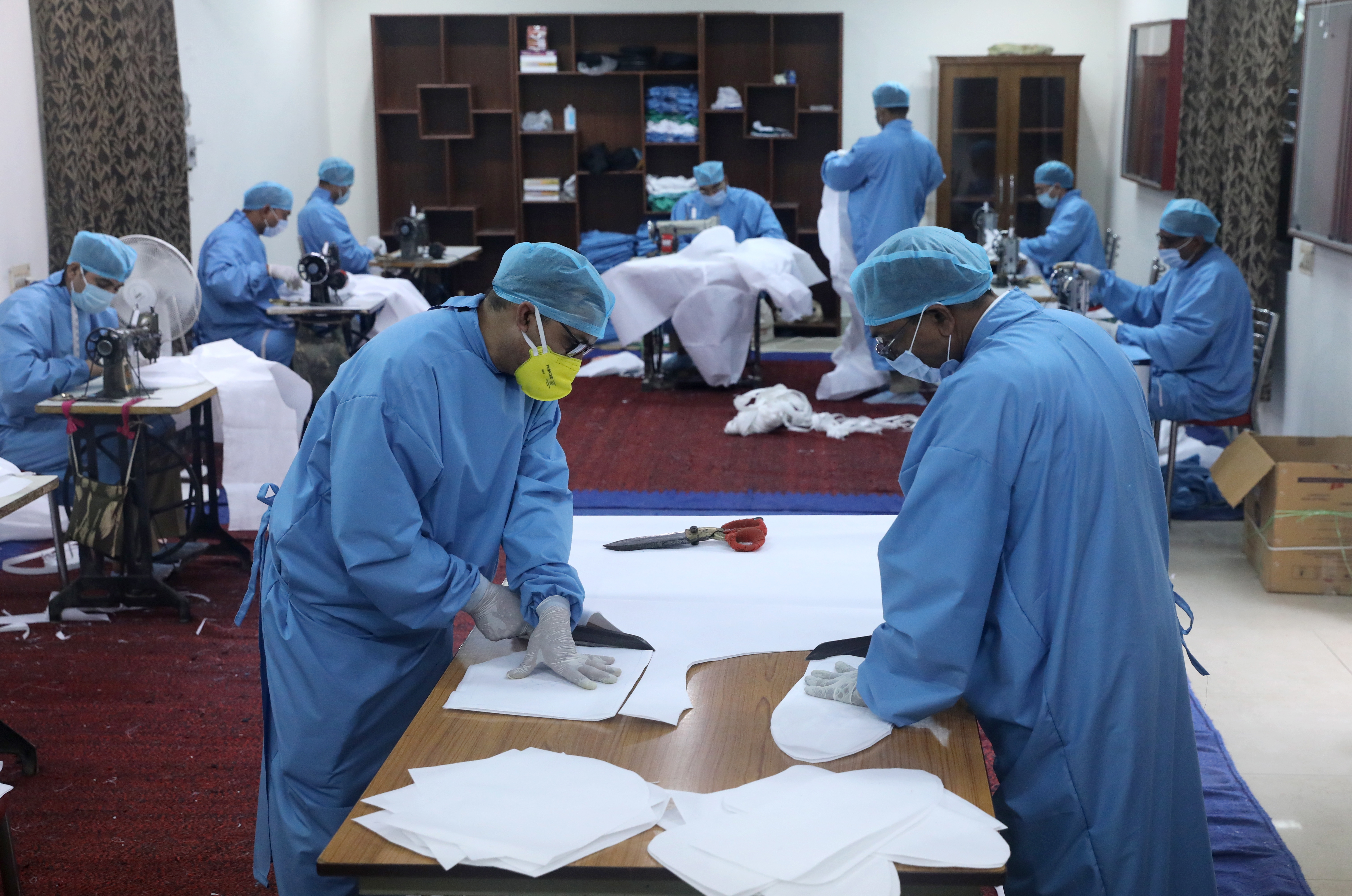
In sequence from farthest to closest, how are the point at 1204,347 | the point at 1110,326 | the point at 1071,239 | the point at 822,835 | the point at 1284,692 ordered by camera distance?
the point at 1071,239
the point at 1110,326
the point at 1204,347
the point at 1284,692
the point at 822,835

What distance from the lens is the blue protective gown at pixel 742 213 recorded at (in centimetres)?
748

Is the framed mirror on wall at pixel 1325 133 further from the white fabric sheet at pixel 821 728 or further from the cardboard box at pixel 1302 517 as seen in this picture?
the white fabric sheet at pixel 821 728

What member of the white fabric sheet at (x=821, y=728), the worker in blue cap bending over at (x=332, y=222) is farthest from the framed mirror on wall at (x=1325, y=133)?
the worker in blue cap bending over at (x=332, y=222)

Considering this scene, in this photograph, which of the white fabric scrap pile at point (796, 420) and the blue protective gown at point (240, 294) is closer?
the blue protective gown at point (240, 294)

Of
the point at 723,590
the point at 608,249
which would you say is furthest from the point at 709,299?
the point at 723,590

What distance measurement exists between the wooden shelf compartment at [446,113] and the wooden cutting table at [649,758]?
781 centimetres

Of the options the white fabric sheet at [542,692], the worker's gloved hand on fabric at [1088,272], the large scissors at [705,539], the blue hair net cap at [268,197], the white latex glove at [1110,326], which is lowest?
the white fabric sheet at [542,692]

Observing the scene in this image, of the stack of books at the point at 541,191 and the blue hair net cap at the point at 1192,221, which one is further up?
the stack of books at the point at 541,191

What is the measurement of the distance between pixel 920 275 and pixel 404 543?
2.90ft

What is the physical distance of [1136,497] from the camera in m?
1.66

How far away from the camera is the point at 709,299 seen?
6.64m

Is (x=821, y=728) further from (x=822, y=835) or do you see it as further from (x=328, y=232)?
(x=328, y=232)

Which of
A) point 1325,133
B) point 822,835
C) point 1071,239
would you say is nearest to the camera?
point 822,835

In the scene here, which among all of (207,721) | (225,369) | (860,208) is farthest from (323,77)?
(207,721)
